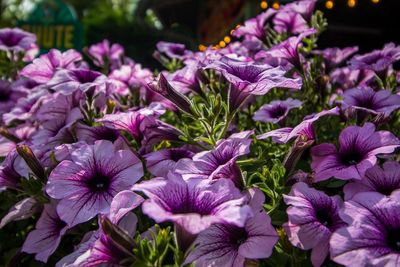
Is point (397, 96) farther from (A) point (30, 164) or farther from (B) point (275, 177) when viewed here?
(A) point (30, 164)

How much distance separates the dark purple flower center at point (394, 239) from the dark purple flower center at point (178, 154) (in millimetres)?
519

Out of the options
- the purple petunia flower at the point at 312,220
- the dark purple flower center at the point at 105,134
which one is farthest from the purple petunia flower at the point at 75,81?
the purple petunia flower at the point at 312,220

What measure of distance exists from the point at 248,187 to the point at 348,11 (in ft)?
13.2

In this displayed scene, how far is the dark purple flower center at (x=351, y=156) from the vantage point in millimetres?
1188

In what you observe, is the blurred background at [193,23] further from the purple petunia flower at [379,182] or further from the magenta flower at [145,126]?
the purple petunia flower at [379,182]

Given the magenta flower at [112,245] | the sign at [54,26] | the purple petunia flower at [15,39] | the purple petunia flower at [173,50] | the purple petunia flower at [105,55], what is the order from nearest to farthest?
the magenta flower at [112,245]
the purple petunia flower at [15,39]
the purple petunia flower at [173,50]
the purple petunia flower at [105,55]
the sign at [54,26]

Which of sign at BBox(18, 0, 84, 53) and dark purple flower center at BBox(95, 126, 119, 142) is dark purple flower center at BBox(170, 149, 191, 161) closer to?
dark purple flower center at BBox(95, 126, 119, 142)

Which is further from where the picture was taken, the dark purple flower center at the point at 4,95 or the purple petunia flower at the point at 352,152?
the dark purple flower center at the point at 4,95

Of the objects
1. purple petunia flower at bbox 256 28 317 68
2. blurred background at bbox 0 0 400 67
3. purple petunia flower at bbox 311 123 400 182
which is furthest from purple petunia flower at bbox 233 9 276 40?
blurred background at bbox 0 0 400 67

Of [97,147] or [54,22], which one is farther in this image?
[54,22]

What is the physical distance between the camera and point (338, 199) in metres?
1.07

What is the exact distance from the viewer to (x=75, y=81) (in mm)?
1500

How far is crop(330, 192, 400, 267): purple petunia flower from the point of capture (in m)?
0.88

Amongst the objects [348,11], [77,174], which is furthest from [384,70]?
[348,11]
